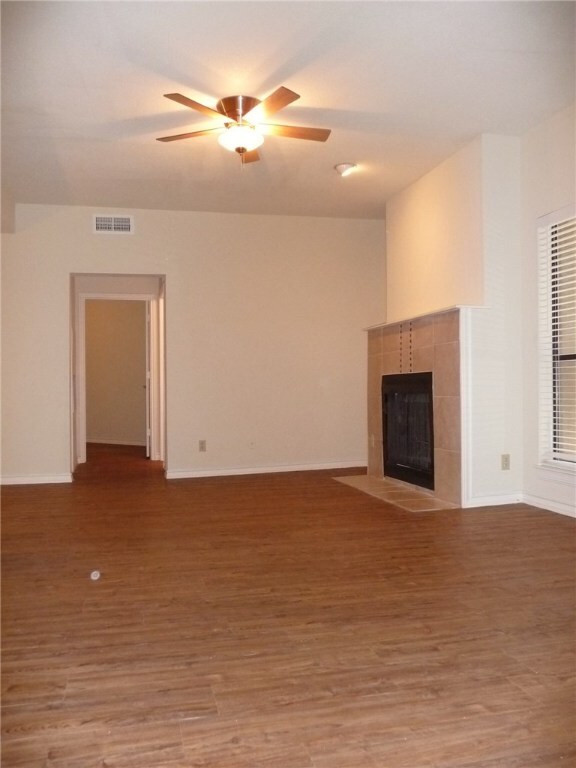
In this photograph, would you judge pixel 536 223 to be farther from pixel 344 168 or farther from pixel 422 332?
pixel 344 168

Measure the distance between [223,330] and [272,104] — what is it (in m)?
3.26

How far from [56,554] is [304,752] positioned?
90.4 inches

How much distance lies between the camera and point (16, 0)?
9.15ft

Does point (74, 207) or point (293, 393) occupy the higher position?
point (74, 207)

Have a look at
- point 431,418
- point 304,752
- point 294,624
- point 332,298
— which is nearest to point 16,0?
point 294,624

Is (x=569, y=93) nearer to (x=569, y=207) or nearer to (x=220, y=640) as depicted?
(x=569, y=207)

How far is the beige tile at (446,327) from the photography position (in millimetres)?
4562

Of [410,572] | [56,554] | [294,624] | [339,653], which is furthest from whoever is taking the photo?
[56,554]

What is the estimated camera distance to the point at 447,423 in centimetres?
468

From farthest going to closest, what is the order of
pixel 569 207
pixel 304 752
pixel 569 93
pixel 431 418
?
1. pixel 431 418
2. pixel 569 207
3. pixel 569 93
4. pixel 304 752

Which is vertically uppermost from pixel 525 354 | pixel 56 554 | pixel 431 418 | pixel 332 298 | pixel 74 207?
pixel 74 207

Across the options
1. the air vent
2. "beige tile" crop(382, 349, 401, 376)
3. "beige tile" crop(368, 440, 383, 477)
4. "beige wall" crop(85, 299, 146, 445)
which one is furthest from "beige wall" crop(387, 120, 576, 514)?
"beige wall" crop(85, 299, 146, 445)

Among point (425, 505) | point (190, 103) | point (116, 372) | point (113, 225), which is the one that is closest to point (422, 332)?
point (425, 505)

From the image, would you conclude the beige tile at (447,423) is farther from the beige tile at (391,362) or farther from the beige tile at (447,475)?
the beige tile at (391,362)
